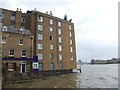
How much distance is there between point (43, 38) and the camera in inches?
2470

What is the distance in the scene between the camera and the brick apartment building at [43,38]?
55300 mm

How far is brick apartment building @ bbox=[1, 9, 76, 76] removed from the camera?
181 ft

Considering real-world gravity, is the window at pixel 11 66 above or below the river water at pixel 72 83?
above

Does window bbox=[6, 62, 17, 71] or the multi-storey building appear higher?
the multi-storey building

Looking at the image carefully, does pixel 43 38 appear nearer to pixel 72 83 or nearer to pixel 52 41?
pixel 52 41

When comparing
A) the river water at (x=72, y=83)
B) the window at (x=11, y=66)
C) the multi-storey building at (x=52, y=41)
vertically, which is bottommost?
the river water at (x=72, y=83)

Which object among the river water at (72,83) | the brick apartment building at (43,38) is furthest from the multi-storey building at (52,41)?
the river water at (72,83)

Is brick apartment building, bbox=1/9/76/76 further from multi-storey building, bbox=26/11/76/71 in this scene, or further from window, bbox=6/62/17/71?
window, bbox=6/62/17/71

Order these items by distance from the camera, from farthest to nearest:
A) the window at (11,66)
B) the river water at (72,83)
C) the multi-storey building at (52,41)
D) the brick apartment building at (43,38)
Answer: the multi-storey building at (52,41), the brick apartment building at (43,38), the window at (11,66), the river water at (72,83)

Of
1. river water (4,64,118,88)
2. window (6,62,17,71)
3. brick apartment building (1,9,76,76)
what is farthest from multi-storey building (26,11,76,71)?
window (6,62,17,71)

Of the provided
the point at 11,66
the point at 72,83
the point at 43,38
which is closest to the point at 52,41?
the point at 43,38

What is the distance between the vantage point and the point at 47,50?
2478 inches

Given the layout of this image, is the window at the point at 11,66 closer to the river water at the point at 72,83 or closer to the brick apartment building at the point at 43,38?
the brick apartment building at the point at 43,38

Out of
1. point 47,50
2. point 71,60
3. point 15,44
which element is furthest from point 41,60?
point 71,60
